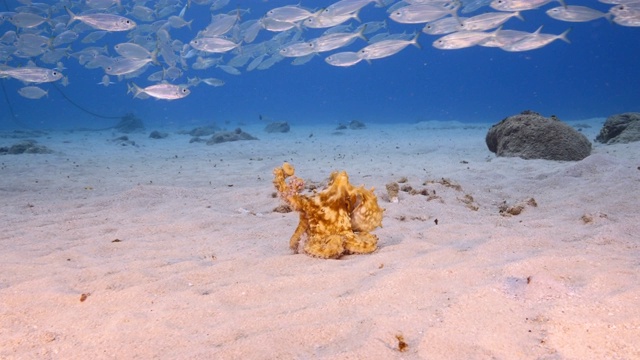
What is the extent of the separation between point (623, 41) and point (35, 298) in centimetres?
15070

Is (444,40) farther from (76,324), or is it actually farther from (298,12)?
(76,324)

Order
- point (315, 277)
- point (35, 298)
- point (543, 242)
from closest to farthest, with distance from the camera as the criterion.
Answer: point (35, 298) < point (315, 277) < point (543, 242)

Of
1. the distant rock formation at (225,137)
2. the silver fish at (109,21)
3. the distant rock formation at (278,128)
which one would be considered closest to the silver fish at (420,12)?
the silver fish at (109,21)

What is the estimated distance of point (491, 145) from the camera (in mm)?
10586

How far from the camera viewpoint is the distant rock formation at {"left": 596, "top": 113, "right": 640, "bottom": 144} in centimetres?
1078

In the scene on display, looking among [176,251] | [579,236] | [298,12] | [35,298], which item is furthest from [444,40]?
[35,298]

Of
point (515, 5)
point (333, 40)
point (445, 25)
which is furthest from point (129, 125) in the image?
point (515, 5)

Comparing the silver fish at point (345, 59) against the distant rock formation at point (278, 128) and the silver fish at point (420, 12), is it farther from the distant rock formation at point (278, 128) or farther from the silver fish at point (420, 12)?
the distant rock formation at point (278, 128)

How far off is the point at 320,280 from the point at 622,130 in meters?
12.2

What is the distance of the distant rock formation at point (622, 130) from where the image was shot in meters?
10.8

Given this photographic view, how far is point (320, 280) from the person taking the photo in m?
2.93

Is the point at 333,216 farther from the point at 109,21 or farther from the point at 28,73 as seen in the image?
the point at 28,73

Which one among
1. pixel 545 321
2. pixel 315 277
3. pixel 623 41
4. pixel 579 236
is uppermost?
pixel 545 321

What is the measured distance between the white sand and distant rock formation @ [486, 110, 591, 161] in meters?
2.87
